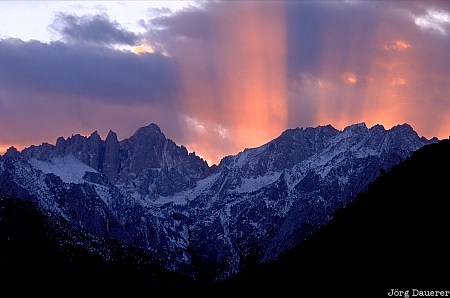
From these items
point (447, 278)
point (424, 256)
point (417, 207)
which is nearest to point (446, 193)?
point (417, 207)

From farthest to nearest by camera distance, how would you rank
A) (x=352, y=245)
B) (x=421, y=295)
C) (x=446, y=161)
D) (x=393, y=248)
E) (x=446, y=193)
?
(x=446, y=161), (x=352, y=245), (x=446, y=193), (x=393, y=248), (x=421, y=295)

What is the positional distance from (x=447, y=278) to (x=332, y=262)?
52.9 metres

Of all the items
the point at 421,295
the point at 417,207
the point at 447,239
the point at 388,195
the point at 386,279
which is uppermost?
the point at 388,195

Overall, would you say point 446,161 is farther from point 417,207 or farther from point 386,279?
point 386,279

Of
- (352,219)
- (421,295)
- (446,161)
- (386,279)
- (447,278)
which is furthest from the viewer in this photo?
(352,219)

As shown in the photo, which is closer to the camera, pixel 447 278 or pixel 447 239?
pixel 447 278

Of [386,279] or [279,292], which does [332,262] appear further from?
[386,279]

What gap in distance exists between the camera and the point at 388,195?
182 metres

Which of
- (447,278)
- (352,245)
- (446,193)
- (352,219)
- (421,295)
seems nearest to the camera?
(421,295)

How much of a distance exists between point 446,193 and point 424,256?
104 ft

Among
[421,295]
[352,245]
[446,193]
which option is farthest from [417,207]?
[421,295]

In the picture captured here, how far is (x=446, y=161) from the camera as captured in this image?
175 meters

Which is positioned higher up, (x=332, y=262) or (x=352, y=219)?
(x=352, y=219)

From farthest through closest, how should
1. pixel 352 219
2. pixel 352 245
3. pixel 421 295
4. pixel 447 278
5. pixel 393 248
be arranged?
1. pixel 352 219
2. pixel 352 245
3. pixel 393 248
4. pixel 447 278
5. pixel 421 295
